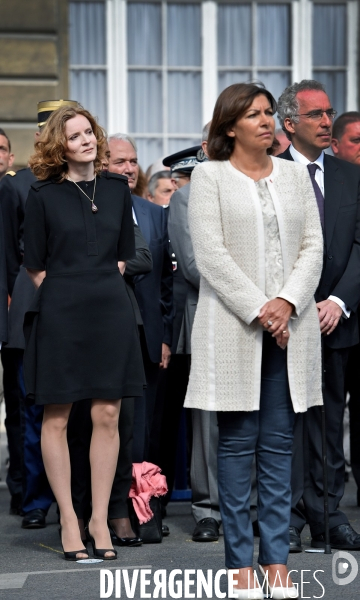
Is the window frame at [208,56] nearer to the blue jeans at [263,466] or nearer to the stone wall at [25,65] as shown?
the stone wall at [25,65]

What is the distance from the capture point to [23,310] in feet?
22.0

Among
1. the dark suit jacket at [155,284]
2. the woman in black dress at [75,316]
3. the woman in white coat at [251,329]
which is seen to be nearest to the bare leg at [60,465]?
the woman in black dress at [75,316]

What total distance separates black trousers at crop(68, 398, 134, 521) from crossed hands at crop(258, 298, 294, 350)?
154 centimetres

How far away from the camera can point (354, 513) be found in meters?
6.93

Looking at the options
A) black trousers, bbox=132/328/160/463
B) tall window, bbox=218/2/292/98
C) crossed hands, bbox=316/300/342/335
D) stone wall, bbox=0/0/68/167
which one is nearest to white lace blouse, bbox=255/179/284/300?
crossed hands, bbox=316/300/342/335

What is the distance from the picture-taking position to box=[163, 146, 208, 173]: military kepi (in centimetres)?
676

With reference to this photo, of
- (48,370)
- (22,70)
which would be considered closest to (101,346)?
(48,370)

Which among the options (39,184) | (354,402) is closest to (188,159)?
(39,184)

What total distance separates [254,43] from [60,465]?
7615 millimetres

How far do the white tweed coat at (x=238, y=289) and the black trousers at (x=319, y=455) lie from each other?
100 centimetres

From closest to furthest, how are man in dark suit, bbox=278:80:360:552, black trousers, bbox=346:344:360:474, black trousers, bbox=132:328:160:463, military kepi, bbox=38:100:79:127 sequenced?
1. man in dark suit, bbox=278:80:360:552
2. black trousers, bbox=132:328:160:463
3. military kepi, bbox=38:100:79:127
4. black trousers, bbox=346:344:360:474

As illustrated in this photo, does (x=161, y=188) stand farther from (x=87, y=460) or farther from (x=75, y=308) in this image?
(x=75, y=308)

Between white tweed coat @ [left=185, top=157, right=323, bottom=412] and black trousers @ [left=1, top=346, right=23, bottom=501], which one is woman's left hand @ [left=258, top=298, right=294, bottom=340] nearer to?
white tweed coat @ [left=185, top=157, right=323, bottom=412]

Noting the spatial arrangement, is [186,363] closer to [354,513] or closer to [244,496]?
[354,513]
